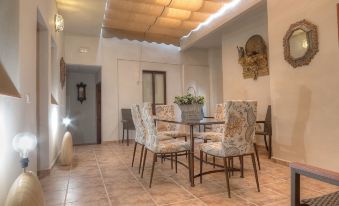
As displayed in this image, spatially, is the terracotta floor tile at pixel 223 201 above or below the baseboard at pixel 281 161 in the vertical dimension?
below

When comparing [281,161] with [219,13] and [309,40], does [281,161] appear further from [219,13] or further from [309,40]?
[219,13]

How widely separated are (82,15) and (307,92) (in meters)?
4.51

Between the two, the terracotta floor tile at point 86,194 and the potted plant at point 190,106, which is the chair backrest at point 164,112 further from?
the terracotta floor tile at point 86,194

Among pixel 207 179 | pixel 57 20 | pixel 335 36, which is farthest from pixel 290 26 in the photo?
pixel 57 20

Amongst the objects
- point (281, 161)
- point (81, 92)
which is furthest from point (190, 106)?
point (81, 92)

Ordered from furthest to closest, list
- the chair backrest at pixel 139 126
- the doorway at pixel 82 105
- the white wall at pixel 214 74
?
the doorway at pixel 82 105, the white wall at pixel 214 74, the chair backrest at pixel 139 126

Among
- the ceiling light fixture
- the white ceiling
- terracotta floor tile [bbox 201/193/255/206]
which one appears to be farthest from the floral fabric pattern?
the white ceiling

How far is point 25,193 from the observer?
58.0 inches

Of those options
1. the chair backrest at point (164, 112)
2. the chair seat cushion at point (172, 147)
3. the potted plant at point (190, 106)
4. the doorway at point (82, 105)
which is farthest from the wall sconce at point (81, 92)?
the chair seat cushion at point (172, 147)

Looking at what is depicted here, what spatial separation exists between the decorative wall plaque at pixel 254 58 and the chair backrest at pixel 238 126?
2.75 metres

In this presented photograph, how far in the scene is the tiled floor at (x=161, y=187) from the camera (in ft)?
7.60

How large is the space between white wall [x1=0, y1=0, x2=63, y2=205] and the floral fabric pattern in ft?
6.28

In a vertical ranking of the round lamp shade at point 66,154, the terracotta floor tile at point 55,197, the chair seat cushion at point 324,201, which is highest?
the chair seat cushion at point 324,201

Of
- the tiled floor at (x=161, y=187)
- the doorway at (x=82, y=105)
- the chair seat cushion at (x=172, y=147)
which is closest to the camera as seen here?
the tiled floor at (x=161, y=187)
